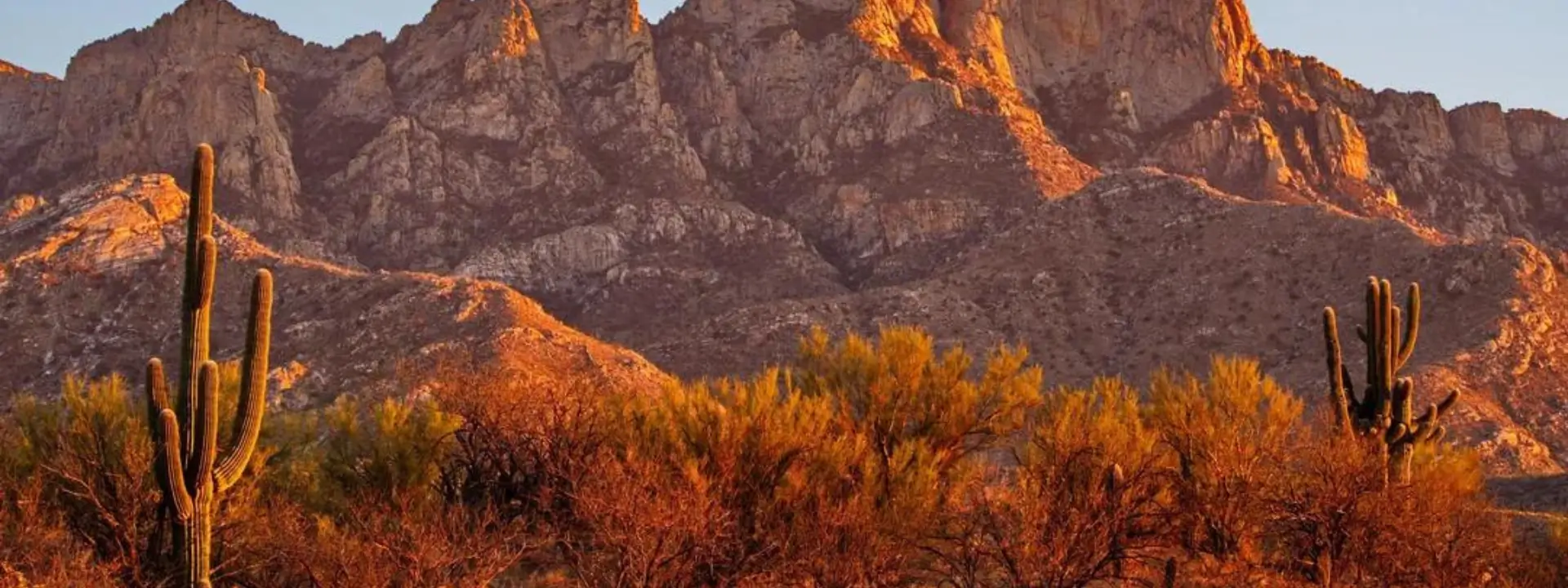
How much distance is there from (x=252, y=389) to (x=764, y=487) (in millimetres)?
8059

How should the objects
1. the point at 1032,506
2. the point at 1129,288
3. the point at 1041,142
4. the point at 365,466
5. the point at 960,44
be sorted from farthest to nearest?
the point at 960,44 → the point at 1041,142 → the point at 1129,288 → the point at 365,466 → the point at 1032,506

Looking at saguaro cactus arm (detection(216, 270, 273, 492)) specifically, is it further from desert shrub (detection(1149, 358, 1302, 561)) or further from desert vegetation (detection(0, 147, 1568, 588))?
desert shrub (detection(1149, 358, 1302, 561))

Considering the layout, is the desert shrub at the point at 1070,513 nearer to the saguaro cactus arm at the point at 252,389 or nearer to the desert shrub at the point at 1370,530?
the desert shrub at the point at 1370,530

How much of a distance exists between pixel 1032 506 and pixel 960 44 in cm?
8481

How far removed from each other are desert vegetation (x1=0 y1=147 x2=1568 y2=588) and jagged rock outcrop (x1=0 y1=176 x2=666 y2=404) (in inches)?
673

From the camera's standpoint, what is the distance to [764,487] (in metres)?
21.6

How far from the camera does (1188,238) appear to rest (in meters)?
64.0

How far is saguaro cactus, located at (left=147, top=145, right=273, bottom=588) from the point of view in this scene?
647 inches

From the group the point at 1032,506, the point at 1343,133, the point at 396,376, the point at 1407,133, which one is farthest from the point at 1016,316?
the point at 1407,133

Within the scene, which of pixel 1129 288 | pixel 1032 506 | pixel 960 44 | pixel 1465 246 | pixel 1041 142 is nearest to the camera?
pixel 1032 506

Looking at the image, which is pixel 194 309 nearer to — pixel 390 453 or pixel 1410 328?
pixel 390 453

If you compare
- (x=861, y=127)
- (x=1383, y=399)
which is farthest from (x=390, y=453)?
(x=861, y=127)

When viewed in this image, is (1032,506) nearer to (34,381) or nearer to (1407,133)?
(34,381)

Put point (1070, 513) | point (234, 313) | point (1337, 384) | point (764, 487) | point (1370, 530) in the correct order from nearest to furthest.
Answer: point (1070, 513)
point (1370, 530)
point (764, 487)
point (1337, 384)
point (234, 313)
